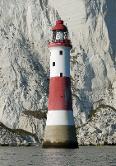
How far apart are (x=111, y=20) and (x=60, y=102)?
1962 inches

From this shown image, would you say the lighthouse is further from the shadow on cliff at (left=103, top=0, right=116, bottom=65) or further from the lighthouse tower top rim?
the shadow on cliff at (left=103, top=0, right=116, bottom=65)

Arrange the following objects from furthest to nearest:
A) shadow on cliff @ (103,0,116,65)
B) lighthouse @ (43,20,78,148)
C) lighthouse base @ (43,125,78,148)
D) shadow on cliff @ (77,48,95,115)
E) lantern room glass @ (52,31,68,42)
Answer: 1. shadow on cliff @ (103,0,116,65)
2. shadow on cliff @ (77,48,95,115)
3. lantern room glass @ (52,31,68,42)
4. lighthouse @ (43,20,78,148)
5. lighthouse base @ (43,125,78,148)

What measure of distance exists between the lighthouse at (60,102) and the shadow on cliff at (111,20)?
45.9 m

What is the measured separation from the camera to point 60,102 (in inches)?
2375

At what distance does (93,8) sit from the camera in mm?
107375

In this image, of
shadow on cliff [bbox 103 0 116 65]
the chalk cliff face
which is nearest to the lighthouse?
the chalk cliff face

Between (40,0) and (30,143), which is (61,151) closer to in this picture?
(30,143)

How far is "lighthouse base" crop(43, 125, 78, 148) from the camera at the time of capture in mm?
59125

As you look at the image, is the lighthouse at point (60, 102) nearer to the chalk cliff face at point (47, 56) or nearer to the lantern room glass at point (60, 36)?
the lantern room glass at point (60, 36)

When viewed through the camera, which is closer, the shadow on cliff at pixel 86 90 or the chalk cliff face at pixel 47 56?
the chalk cliff face at pixel 47 56

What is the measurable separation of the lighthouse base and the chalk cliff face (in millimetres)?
35242

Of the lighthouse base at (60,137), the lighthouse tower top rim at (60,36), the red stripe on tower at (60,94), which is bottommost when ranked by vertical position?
the lighthouse base at (60,137)

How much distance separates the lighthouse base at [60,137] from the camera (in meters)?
59.1

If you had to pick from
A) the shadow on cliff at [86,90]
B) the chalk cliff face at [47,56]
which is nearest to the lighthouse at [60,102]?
the chalk cliff face at [47,56]
